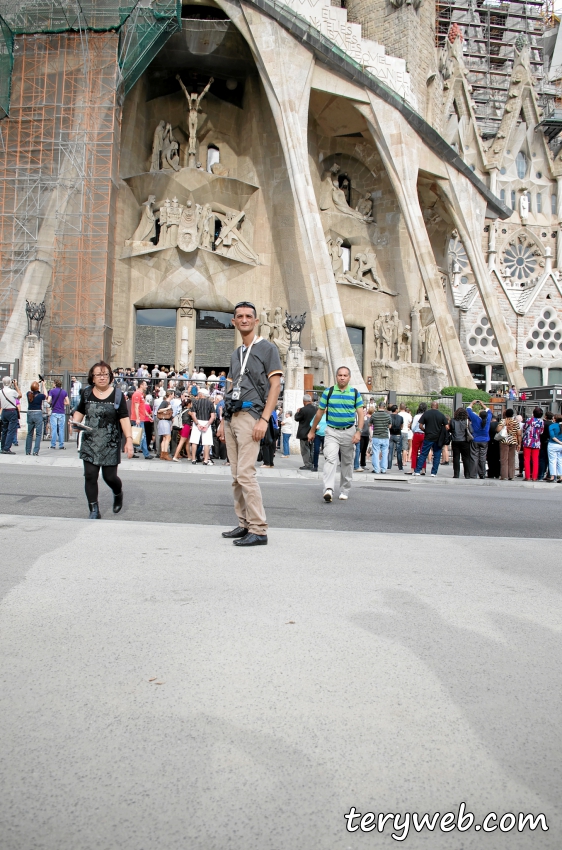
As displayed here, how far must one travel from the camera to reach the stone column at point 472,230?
1209 inches

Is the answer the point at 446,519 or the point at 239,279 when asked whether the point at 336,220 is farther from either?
the point at 446,519

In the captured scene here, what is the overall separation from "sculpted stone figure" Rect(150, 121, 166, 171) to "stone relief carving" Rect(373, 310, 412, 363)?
455 inches

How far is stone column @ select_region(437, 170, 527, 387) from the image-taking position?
30703mm

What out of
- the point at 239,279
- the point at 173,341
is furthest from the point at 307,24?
the point at 173,341

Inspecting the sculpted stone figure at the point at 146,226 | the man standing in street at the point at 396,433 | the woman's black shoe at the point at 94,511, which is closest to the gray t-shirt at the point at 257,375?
the woman's black shoe at the point at 94,511

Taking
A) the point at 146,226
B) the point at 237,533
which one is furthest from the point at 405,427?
the point at 146,226

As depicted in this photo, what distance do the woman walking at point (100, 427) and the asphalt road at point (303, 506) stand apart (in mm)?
497

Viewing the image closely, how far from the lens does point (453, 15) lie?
166 feet

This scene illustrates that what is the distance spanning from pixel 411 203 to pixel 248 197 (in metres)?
7.16

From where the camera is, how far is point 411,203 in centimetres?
2852

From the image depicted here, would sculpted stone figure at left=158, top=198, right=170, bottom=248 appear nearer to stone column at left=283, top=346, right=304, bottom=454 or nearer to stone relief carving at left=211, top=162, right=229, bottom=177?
stone relief carving at left=211, top=162, right=229, bottom=177

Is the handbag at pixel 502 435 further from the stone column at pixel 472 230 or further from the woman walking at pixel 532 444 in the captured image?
the stone column at pixel 472 230

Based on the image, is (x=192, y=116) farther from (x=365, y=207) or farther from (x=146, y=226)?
(x=365, y=207)

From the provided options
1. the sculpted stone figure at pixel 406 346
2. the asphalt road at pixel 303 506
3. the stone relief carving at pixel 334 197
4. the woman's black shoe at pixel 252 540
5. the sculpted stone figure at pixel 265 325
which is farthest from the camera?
the stone relief carving at pixel 334 197
